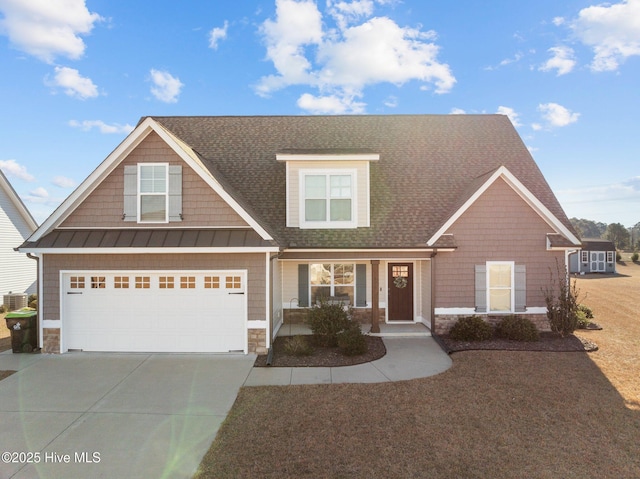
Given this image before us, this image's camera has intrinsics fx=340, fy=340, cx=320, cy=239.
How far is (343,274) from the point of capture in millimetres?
12898

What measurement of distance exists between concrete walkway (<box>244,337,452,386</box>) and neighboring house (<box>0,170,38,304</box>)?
1776 centimetres

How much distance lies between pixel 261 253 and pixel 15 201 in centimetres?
1818

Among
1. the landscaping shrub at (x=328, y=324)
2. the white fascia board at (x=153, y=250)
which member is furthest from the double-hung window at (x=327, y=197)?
the landscaping shrub at (x=328, y=324)

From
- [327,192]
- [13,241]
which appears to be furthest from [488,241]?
[13,241]

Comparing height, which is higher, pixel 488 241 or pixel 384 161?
pixel 384 161

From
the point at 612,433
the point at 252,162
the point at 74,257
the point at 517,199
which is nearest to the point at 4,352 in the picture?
the point at 74,257

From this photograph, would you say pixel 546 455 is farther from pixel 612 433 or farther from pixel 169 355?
pixel 169 355

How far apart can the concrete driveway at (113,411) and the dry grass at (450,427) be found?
0.65 meters

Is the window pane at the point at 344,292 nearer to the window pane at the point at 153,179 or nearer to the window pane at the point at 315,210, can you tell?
the window pane at the point at 315,210

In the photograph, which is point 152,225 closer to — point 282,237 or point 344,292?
point 282,237

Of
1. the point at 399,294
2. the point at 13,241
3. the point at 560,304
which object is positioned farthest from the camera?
the point at 13,241

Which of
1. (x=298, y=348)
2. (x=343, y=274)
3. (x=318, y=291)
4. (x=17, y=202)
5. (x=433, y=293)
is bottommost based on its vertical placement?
(x=298, y=348)

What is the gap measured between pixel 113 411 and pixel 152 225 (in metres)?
5.21

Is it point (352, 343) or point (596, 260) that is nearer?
point (352, 343)
